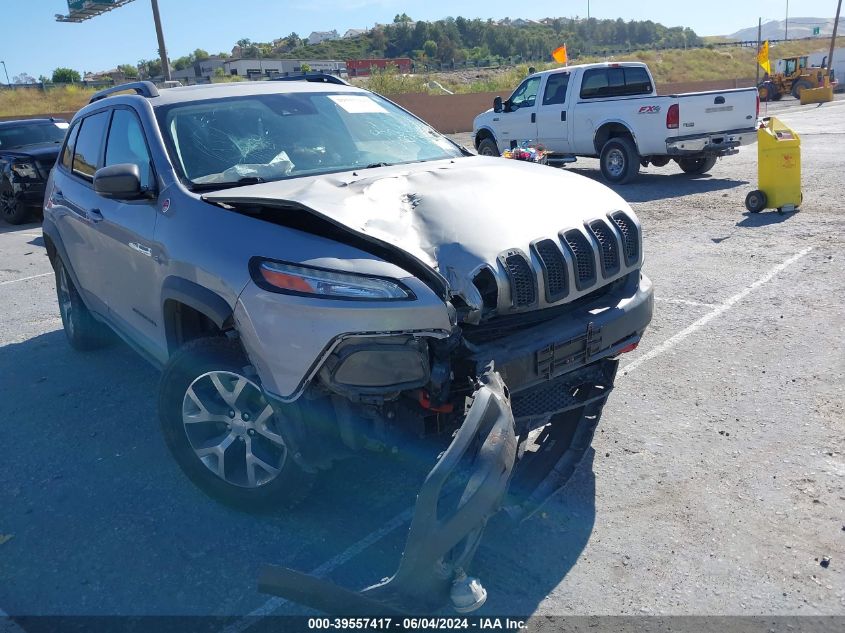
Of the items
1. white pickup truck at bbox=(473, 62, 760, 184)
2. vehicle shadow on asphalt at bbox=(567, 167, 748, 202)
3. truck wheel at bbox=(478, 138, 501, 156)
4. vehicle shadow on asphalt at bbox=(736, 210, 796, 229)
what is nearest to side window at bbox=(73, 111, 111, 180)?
vehicle shadow on asphalt at bbox=(736, 210, 796, 229)

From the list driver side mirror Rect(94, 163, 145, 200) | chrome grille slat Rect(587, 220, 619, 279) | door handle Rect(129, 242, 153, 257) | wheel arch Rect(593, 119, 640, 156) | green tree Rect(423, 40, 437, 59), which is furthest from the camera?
green tree Rect(423, 40, 437, 59)

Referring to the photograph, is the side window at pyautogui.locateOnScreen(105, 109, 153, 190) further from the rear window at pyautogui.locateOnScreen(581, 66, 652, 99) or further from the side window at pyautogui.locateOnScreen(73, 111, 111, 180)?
the rear window at pyautogui.locateOnScreen(581, 66, 652, 99)

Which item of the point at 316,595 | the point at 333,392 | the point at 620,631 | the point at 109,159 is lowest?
the point at 620,631

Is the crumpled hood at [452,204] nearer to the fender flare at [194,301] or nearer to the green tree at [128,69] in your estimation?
the fender flare at [194,301]

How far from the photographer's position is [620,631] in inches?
103

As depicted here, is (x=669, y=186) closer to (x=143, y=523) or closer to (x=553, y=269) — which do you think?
(x=553, y=269)

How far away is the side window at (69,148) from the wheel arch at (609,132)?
959 centimetres

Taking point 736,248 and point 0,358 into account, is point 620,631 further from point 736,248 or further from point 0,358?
point 736,248

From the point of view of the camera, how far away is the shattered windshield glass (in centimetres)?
387

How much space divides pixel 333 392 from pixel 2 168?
12.4 metres

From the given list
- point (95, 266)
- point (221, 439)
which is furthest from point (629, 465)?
point (95, 266)

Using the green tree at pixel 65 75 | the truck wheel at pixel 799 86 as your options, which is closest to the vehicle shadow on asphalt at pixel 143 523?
the truck wheel at pixel 799 86

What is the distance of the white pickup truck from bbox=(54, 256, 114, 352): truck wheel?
9590 mm

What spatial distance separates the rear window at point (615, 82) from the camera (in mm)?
13355
